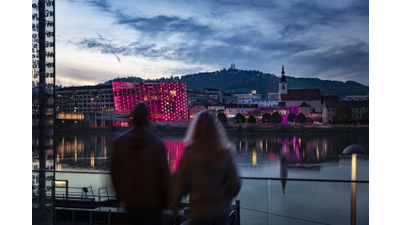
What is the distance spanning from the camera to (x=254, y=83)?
2288 inches

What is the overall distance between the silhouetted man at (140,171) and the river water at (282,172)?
0.17 feet

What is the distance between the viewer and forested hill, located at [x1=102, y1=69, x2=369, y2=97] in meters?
51.3

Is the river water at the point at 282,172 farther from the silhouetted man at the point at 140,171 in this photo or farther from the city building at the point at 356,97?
the city building at the point at 356,97

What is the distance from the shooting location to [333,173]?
62.1 ft

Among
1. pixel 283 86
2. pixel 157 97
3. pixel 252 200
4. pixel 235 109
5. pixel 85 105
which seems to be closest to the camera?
pixel 252 200

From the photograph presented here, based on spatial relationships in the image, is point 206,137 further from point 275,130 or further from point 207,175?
point 275,130

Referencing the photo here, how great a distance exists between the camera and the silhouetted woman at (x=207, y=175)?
1.13 meters

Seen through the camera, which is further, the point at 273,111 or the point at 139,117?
the point at 273,111

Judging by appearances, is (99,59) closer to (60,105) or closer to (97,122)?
(60,105)

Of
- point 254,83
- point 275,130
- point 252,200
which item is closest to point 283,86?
point 254,83

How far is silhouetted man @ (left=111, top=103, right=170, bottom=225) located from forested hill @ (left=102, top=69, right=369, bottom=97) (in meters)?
47.8

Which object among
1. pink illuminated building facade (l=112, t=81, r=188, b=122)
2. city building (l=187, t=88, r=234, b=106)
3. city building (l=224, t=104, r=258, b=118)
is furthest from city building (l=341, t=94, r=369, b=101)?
pink illuminated building facade (l=112, t=81, r=188, b=122)

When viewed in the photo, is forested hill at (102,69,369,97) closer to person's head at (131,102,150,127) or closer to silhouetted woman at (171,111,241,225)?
person's head at (131,102,150,127)
